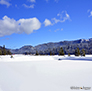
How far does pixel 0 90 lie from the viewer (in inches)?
216

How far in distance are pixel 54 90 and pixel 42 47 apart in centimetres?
19473

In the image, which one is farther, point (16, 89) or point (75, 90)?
point (16, 89)

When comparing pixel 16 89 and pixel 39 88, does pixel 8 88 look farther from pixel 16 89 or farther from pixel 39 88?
pixel 39 88

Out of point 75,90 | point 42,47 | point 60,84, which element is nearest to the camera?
point 75,90

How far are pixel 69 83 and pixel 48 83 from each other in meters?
1.31

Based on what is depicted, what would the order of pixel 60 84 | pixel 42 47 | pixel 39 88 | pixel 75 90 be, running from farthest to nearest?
1. pixel 42 47
2. pixel 60 84
3. pixel 39 88
4. pixel 75 90

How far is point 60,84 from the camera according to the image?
234 inches

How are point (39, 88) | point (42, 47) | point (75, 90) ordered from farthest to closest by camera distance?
point (42, 47) → point (39, 88) → point (75, 90)

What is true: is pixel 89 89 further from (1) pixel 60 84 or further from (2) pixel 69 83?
(1) pixel 60 84

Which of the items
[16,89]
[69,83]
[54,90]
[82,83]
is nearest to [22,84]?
[16,89]

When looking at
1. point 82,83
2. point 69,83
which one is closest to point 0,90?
point 69,83

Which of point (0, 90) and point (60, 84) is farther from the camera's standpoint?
point (60, 84)

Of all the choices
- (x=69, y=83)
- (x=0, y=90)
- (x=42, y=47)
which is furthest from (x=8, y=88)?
(x=42, y=47)

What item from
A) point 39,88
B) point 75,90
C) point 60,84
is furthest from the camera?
point 60,84
